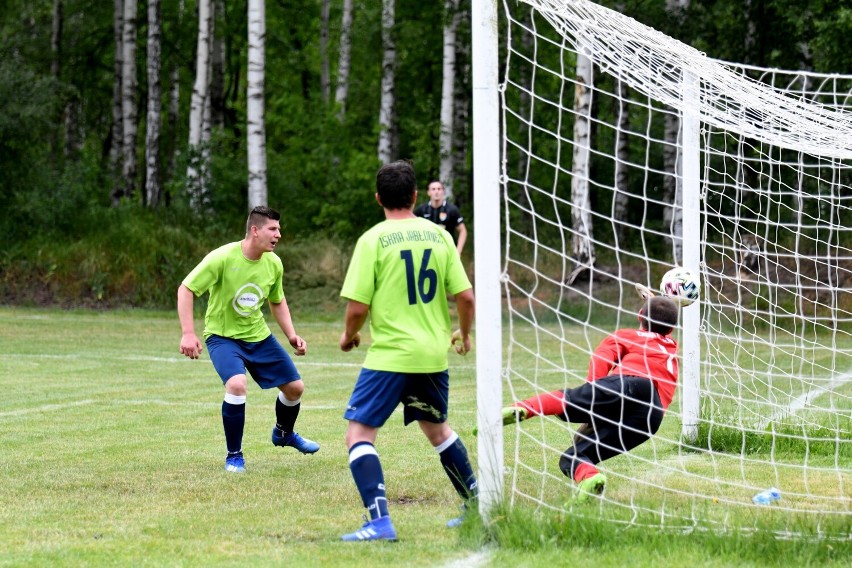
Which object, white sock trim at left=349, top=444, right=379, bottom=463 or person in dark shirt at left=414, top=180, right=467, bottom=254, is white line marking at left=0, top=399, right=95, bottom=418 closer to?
person in dark shirt at left=414, top=180, right=467, bottom=254

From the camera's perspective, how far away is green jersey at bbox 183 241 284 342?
752 centimetres

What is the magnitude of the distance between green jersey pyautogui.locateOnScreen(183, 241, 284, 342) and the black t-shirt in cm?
672

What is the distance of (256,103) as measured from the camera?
22.4 m

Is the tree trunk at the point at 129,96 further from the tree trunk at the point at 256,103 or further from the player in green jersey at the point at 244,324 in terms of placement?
the player in green jersey at the point at 244,324

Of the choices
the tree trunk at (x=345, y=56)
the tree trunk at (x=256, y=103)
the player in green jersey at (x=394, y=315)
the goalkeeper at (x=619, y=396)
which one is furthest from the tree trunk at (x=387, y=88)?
the player in green jersey at (x=394, y=315)

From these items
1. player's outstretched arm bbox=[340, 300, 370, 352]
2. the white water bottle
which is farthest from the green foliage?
player's outstretched arm bbox=[340, 300, 370, 352]

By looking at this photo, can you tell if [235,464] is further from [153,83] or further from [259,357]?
[153,83]

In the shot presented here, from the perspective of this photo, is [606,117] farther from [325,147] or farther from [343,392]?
[343,392]

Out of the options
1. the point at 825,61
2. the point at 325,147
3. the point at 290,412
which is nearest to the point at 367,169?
the point at 325,147

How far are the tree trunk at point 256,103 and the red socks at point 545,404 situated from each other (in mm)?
16899

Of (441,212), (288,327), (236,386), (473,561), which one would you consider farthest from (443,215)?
(473,561)

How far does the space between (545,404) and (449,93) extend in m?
19.1

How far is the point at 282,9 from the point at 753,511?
34.8 metres

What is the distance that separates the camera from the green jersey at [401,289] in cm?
535
